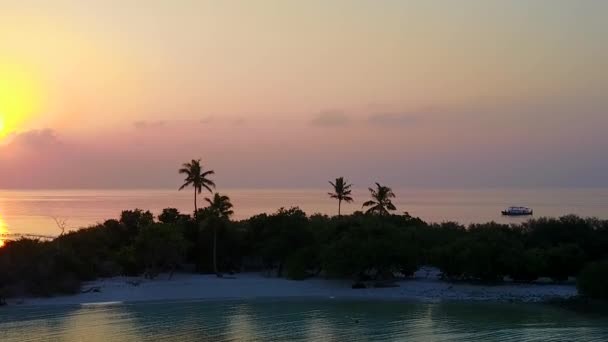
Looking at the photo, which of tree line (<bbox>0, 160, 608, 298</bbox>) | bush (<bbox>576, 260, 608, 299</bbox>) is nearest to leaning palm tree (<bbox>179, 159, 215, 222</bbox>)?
tree line (<bbox>0, 160, 608, 298</bbox>)

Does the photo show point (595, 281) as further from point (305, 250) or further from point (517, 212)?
point (517, 212)

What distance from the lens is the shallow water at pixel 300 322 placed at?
3206 centimetres

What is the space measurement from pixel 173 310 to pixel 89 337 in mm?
9523

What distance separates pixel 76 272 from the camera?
166 ft

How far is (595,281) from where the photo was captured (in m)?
42.9

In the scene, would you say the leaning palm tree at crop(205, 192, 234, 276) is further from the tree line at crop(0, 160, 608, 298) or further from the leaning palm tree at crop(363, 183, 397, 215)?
the leaning palm tree at crop(363, 183, 397, 215)

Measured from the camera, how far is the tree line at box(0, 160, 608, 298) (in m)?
48.4

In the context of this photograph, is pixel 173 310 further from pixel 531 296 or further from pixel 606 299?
pixel 606 299

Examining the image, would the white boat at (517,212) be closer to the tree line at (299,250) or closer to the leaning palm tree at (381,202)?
the leaning palm tree at (381,202)

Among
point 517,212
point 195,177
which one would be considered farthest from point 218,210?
point 517,212

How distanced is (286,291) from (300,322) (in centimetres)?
1250

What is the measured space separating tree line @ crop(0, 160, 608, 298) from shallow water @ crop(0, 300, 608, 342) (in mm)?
5565

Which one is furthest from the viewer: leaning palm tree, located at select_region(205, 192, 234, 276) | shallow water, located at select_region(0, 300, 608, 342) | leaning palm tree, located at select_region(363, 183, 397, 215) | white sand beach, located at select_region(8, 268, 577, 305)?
leaning palm tree, located at select_region(363, 183, 397, 215)

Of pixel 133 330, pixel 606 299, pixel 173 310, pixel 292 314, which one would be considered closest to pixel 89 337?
pixel 133 330
